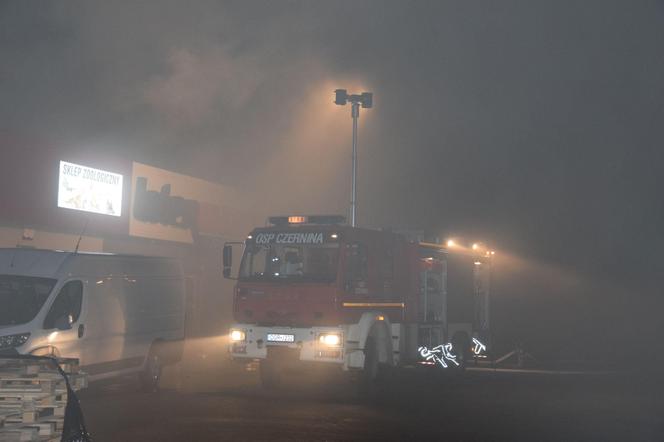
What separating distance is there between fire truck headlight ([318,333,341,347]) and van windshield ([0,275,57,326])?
4.75m

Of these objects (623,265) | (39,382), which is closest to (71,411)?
(39,382)

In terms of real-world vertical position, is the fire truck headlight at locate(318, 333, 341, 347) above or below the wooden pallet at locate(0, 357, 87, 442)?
above

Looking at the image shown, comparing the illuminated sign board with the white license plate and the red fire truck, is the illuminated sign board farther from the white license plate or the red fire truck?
the white license plate

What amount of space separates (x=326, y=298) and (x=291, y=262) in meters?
1.15

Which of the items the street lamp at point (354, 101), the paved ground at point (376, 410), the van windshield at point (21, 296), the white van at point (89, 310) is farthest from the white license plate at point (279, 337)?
the street lamp at point (354, 101)

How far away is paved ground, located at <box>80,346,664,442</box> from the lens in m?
11.2

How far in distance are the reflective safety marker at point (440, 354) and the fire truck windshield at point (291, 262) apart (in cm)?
344

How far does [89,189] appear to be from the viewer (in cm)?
2553

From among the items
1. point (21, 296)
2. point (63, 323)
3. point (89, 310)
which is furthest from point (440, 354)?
point (21, 296)

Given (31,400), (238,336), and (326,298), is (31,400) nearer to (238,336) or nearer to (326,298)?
(326,298)

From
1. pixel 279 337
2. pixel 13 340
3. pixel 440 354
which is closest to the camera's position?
pixel 13 340

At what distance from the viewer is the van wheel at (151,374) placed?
15320 millimetres

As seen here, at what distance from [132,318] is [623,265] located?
35154mm

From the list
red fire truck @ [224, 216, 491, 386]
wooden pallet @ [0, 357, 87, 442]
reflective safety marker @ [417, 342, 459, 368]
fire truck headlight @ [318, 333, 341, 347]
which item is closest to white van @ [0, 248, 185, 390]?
red fire truck @ [224, 216, 491, 386]
